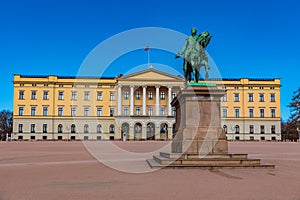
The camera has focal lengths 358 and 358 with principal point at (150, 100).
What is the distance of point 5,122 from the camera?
8862 centimetres

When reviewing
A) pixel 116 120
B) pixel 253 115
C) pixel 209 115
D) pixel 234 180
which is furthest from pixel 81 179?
pixel 253 115

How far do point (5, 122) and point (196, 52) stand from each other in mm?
84519

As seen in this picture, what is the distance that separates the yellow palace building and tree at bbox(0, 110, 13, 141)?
43.0 feet

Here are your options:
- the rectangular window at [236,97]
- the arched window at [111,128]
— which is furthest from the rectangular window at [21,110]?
the rectangular window at [236,97]

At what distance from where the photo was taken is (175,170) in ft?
33.2

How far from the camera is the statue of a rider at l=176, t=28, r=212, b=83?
1323 cm

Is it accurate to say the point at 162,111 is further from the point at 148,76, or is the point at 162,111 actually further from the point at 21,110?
the point at 21,110

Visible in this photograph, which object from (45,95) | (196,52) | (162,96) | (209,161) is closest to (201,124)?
(209,161)

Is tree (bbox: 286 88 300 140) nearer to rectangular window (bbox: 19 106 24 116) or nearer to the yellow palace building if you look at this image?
the yellow palace building

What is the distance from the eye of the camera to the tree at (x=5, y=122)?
8621cm

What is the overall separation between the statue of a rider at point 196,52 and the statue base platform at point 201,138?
907mm

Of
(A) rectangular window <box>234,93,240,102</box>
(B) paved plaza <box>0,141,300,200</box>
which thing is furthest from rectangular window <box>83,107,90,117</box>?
(B) paved plaza <box>0,141,300,200</box>

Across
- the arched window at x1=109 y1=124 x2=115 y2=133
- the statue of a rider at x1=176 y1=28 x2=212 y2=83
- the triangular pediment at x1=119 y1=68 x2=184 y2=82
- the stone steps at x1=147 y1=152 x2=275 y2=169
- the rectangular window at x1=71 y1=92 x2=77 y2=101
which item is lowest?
the stone steps at x1=147 y1=152 x2=275 y2=169

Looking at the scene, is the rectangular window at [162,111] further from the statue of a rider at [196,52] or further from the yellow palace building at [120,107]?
the statue of a rider at [196,52]
